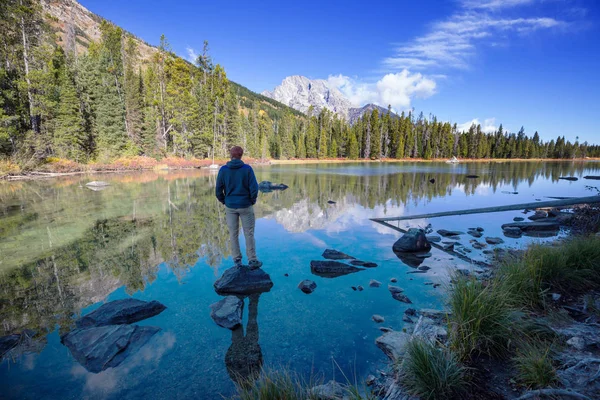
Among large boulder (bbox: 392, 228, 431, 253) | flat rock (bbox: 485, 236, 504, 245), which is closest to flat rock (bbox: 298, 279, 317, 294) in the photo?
large boulder (bbox: 392, 228, 431, 253)

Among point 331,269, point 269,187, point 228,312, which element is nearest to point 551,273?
point 331,269

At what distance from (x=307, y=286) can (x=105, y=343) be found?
3.75 meters

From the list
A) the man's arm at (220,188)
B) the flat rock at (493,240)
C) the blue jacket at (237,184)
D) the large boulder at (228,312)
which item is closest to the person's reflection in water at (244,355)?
the large boulder at (228,312)

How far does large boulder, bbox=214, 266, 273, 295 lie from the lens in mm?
6477

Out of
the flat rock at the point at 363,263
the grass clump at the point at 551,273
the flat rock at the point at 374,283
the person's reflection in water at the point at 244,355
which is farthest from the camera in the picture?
the flat rock at the point at 363,263

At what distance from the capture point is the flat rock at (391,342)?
13.9ft

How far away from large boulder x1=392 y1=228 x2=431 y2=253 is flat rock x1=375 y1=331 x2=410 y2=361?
4759 millimetres

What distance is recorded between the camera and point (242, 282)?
6637 mm

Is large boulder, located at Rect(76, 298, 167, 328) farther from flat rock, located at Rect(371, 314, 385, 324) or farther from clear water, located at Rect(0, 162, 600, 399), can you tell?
flat rock, located at Rect(371, 314, 385, 324)

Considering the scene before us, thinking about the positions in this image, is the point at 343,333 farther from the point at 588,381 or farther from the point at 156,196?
the point at 156,196

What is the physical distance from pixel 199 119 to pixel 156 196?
3744 centimetres

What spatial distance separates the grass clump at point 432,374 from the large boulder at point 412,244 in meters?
6.13

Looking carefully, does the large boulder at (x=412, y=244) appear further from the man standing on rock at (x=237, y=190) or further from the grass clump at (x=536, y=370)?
the grass clump at (x=536, y=370)

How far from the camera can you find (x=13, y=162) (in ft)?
92.6
